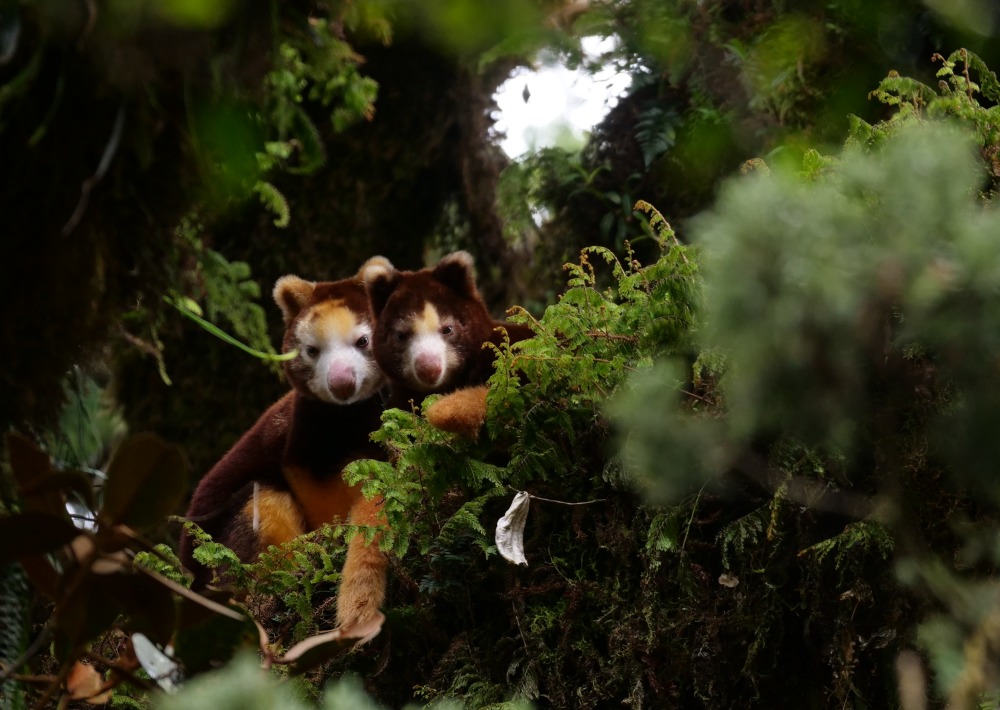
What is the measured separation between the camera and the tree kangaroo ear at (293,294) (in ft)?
15.1

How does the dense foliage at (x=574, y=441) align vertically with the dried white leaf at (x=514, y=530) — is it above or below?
above

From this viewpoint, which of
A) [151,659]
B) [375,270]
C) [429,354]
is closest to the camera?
[151,659]

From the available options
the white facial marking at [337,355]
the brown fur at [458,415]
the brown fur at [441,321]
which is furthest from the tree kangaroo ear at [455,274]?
the brown fur at [458,415]

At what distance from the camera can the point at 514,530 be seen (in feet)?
9.37

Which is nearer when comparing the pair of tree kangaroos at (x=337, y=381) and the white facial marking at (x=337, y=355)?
the pair of tree kangaroos at (x=337, y=381)

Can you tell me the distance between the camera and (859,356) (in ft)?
5.29

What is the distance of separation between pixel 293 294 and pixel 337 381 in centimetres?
62

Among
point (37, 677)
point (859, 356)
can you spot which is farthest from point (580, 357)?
point (37, 677)

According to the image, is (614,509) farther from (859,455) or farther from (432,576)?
(859,455)

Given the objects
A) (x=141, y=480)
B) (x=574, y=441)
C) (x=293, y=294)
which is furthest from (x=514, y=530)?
(x=293, y=294)

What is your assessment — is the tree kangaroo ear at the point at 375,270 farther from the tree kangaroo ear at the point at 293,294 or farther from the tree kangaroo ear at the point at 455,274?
the tree kangaroo ear at the point at 293,294

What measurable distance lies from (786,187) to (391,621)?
1924mm

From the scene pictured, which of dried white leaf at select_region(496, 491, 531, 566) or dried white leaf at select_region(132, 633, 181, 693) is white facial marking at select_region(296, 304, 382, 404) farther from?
dried white leaf at select_region(132, 633, 181, 693)

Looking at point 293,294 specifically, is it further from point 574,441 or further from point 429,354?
point 574,441
